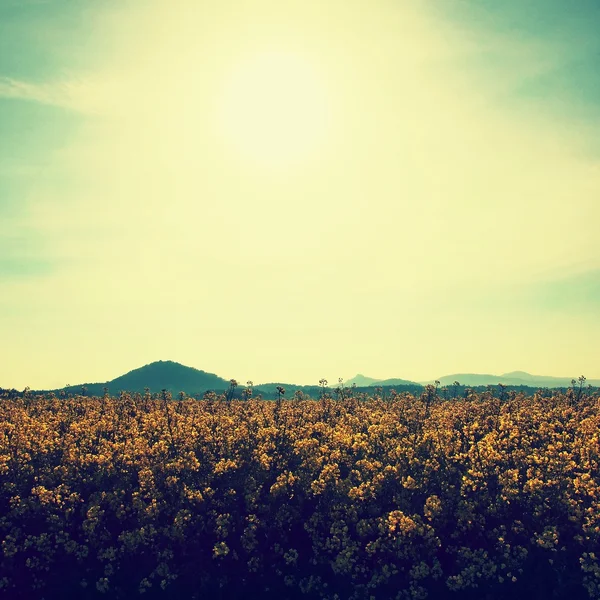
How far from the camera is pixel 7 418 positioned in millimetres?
73688

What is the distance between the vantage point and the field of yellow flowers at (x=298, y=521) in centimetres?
4456

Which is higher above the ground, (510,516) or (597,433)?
(597,433)

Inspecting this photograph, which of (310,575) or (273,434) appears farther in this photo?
(273,434)

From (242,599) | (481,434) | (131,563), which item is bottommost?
(242,599)

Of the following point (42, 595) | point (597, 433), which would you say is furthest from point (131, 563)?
point (597, 433)

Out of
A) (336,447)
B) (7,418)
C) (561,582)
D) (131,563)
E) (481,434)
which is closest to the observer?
(561,582)

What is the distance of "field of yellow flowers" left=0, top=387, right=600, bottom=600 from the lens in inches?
1754

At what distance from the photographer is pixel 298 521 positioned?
4872cm

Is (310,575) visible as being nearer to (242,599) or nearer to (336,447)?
(242,599)

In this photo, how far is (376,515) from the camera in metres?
48.5

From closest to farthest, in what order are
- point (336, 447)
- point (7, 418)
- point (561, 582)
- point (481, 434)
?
1. point (561, 582)
2. point (336, 447)
3. point (481, 434)
4. point (7, 418)

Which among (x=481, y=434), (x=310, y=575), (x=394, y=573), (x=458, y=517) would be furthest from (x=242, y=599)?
(x=481, y=434)

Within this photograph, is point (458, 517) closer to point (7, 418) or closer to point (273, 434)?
point (273, 434)

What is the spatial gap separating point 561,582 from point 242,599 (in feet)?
82.9
